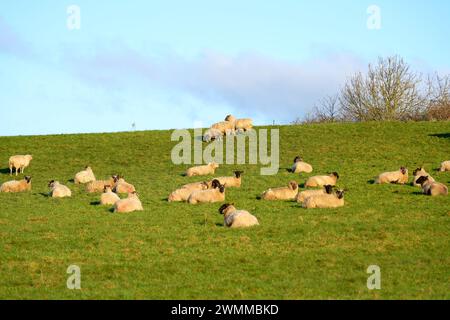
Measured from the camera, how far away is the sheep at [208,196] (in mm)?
26500

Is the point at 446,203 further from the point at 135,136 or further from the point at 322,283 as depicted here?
the point at 135,136

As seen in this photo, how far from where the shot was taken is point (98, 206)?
26.6m

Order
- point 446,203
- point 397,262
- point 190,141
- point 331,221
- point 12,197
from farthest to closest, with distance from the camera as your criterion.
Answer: point 190,141, point 12,197, point 446,203, point 331,221, point 397,262

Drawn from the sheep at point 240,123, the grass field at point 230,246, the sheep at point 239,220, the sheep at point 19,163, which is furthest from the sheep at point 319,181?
the sheep at point 240,123

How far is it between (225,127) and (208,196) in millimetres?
22829

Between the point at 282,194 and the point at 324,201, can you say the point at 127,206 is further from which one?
the point at 324,201

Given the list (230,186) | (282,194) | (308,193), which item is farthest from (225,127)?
(308,193)

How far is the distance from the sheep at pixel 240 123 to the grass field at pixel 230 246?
14.7 meters

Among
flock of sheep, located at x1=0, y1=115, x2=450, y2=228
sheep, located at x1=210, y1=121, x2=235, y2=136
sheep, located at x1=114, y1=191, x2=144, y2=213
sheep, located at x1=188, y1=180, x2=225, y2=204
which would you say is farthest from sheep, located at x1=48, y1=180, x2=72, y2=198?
sheep, located at x1=210, y1=121, x2=235, y2=136

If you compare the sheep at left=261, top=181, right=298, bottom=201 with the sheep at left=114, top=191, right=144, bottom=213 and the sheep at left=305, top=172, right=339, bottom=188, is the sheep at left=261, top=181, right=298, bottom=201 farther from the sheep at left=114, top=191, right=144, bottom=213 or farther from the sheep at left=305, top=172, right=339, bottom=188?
the sheep at left=114, top=191, right=144, bottom=213

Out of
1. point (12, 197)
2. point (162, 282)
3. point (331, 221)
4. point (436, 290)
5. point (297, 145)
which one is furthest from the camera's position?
point (297, 145)

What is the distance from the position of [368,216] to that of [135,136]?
102 feet

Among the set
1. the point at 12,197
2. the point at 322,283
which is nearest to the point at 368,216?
the point at 322,283

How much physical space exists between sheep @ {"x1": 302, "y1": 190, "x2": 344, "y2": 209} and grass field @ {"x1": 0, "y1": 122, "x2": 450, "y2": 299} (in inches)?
13.8
